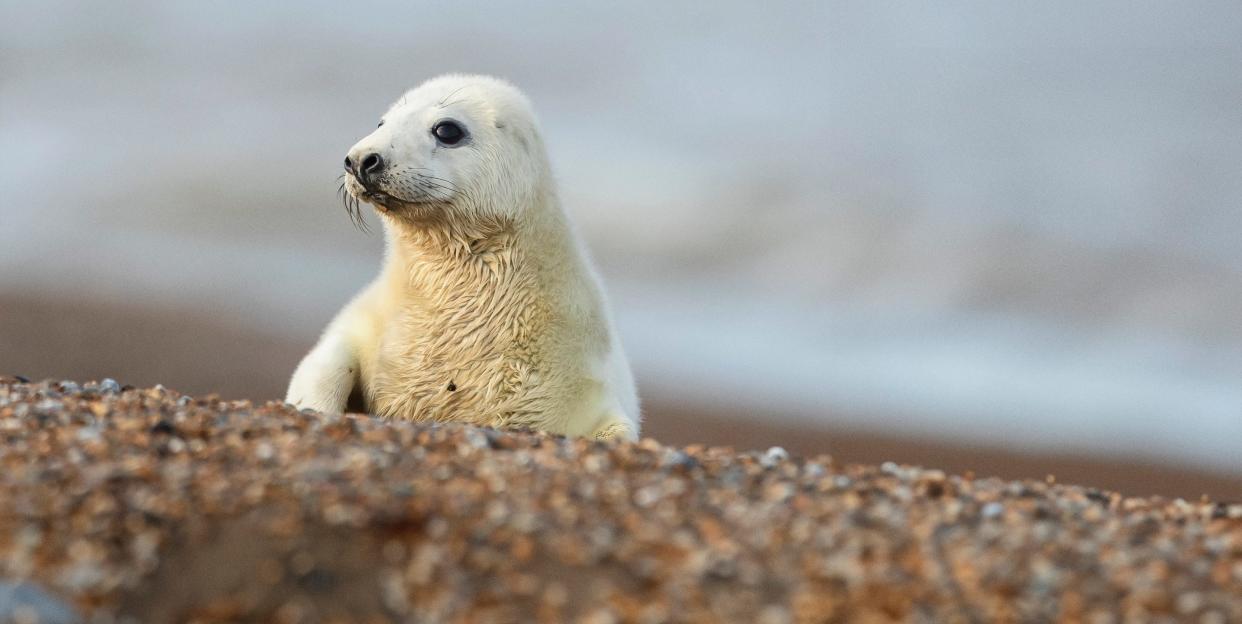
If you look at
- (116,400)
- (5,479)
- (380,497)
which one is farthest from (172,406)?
(380,497)

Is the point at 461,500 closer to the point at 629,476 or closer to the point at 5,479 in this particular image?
the point at 629,476

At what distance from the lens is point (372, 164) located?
683 cm

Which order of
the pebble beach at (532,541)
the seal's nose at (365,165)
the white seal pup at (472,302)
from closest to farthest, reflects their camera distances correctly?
the pebble beach at (532,541)
the seal's nose at (365,165)
the white seal pup at (472,302)

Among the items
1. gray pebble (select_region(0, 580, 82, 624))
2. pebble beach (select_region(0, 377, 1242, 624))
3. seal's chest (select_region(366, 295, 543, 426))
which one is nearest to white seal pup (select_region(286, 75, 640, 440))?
seal's chest (select_region(366, 295, 543, 426))

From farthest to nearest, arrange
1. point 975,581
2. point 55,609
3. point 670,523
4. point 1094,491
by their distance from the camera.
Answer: point 1094,491 < point 670,523 < point 975,581 < point 55,609

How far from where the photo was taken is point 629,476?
4.97 meters

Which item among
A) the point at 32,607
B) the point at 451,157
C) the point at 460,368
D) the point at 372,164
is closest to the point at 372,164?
the point at 372,164

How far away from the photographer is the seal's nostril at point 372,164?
6.82m

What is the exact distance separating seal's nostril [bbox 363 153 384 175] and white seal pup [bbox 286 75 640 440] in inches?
2.5

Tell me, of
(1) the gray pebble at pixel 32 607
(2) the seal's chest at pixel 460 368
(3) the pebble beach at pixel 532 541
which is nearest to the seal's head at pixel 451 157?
(2) the seal's chest at pixel 460 368

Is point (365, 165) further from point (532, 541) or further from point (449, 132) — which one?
point (532, 541)

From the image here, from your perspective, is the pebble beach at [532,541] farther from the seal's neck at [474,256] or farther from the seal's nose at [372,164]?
the seal's neck at [474,256]

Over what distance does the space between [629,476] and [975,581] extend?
129cm

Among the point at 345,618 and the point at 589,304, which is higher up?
the point at 589,304
